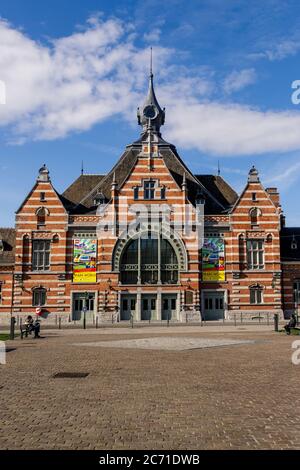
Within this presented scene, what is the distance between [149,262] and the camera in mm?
48062

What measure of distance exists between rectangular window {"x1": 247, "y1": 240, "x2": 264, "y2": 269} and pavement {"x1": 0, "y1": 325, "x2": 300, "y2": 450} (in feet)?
97.0

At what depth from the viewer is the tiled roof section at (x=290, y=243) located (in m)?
50.8

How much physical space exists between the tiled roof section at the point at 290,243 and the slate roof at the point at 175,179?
7498mm

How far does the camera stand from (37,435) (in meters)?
8.41

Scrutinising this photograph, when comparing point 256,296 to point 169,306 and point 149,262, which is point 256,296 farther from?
point 149,262

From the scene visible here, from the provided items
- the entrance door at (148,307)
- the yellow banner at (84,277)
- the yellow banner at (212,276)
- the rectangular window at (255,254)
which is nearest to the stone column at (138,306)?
the entrance door at (148,307)

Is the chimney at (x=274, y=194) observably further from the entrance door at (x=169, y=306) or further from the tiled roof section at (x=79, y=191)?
the tiled roof section at (x=79, y=191)

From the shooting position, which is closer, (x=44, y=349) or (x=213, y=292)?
(x=44, y=349)

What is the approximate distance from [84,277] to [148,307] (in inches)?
300

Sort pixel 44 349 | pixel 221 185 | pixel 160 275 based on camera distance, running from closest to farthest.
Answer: pixel 44 349
pixel 160 275
pixel 221 185

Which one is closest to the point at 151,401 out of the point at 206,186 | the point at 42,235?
the point at 42,235
